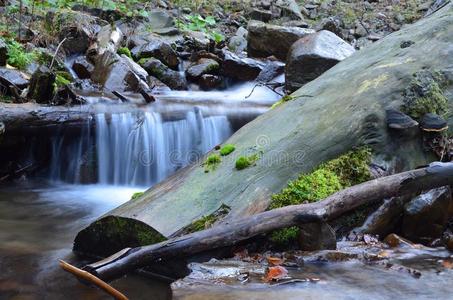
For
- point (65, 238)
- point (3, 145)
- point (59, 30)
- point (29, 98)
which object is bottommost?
point (65, 238)

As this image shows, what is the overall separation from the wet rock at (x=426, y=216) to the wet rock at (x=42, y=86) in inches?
236

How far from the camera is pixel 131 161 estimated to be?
799 centimetres

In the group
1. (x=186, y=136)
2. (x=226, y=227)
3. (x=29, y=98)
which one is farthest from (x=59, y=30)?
(x=226, y=227)

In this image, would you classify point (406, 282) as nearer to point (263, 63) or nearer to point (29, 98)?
point (29, 98)

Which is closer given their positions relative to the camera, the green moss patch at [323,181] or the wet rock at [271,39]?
the green moss patch at [323,181]

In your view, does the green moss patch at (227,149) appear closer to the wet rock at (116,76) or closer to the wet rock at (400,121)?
the wet rock at (400,121)

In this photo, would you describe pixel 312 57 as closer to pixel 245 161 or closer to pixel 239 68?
pixel 239 68

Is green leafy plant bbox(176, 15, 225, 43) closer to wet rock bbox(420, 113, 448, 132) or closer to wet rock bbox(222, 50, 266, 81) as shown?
wet rock bbox(222, 50, 266, 81)

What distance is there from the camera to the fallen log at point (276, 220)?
3.16 metres

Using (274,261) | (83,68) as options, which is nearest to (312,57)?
(83,68)

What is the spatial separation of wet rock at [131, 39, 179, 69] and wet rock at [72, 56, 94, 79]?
1.59 m

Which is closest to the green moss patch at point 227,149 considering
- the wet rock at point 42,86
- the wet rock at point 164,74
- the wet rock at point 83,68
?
the wet rock at point 42,86

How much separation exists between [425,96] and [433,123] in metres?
0.38

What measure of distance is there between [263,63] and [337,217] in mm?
10446
